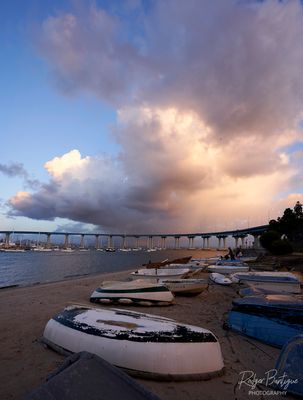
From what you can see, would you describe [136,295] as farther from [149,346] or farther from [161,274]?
[161,274]

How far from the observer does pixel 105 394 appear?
3.79 metres

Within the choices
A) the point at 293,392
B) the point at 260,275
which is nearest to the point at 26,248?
the point at 260,275

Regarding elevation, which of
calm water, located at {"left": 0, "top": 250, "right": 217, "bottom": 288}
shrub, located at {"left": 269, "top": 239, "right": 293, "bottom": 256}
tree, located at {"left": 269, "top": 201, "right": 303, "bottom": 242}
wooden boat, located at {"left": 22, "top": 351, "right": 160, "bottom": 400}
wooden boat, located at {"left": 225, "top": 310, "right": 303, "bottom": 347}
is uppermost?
tree, located at {"left": 269, "top": 201, "right": 303, "bottom": 242}

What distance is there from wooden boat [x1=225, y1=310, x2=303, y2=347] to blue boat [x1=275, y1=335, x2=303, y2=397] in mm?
2521

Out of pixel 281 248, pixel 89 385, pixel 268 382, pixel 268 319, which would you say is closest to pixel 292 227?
pixel 281 248

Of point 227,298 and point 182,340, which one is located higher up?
point 182,340

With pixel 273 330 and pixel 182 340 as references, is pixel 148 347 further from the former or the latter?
pixel 273 330

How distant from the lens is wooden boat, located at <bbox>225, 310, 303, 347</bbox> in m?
8.34

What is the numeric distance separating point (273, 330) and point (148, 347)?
4507mm

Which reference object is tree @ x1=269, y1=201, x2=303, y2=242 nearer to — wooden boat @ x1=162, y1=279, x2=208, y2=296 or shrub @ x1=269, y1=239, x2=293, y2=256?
shrub @ x1=269, y1=239, x2=293, y2=256

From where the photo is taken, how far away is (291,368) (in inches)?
224

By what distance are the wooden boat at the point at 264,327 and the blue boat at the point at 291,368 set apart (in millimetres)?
2521

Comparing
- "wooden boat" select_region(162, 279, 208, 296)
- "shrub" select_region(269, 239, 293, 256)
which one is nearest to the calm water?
"wooden boat" select_region(162, 279, 208, 296)

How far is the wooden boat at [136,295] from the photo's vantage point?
13.2 m
